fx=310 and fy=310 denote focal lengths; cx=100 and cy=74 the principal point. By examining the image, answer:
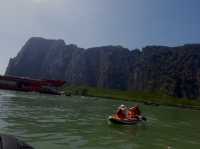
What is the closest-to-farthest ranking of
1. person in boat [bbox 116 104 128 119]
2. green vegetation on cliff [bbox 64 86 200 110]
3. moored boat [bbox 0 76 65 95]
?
person in boat [bbox 116 104 128 119], green vegetation on cliff [bbox 64 86 200 110], moored boat [bbox 0 76 65 95]

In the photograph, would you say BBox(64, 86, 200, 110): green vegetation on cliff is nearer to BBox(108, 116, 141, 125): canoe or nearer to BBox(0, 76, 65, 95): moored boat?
BBox(0, 76, 65, 95): moored boat

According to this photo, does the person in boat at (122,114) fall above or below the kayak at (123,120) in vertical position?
above

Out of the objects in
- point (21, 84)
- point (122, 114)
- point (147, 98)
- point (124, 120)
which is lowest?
point (147, 98)

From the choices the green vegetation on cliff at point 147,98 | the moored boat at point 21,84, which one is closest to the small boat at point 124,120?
the green vegetation on cliff at point 147,98

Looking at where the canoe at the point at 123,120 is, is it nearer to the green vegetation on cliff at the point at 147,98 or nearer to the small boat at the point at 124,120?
the small boat at the point at 124,120

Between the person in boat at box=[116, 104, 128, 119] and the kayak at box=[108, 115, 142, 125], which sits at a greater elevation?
the person in boat at box=[116, 104, 128, 119]

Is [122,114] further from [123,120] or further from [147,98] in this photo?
[147,98]

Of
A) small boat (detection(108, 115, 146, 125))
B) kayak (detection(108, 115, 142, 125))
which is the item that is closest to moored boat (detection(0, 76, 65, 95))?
small boat (detection(108, 115, 146, 125))

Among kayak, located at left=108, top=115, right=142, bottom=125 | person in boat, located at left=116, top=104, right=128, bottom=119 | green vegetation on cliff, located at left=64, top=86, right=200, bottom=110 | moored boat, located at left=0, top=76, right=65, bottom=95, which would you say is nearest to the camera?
kayak, located at left=108, top=115, right=142, bottom=125

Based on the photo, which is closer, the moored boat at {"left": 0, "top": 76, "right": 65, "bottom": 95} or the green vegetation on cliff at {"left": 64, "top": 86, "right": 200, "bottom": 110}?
the green vegetation on cliff at {"left": 64, "top": 86, "right": 200, "bottom": 110}

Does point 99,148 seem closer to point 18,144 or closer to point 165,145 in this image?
point 165,145

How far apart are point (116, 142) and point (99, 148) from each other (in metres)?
3.46

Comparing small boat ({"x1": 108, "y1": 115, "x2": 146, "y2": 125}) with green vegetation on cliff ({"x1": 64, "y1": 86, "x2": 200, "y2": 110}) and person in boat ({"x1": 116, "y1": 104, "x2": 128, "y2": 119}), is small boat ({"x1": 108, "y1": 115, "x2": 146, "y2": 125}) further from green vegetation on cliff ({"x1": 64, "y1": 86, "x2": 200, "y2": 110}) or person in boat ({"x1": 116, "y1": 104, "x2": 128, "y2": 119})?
green vegetation on cliff ({"x1": 64, "y1": 86, "x2": 200, "y2": 110})

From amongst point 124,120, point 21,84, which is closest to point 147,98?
point 21,84
